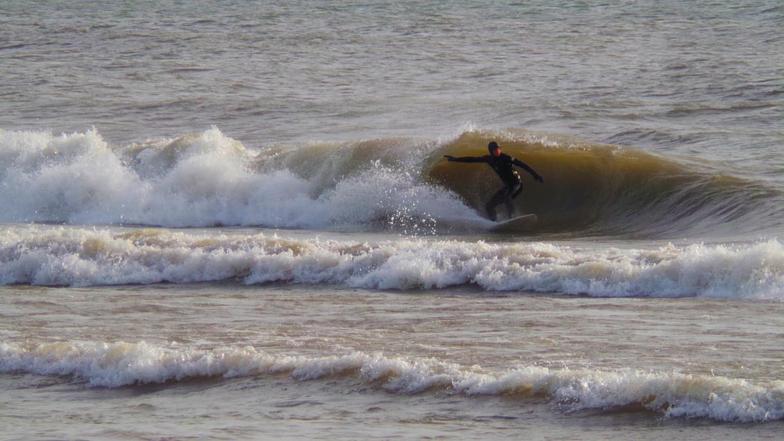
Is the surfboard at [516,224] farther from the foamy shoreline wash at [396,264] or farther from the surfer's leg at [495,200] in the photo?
the foamy shoreline wash at [396,264]

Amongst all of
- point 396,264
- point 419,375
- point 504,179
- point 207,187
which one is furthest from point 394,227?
point 419,375

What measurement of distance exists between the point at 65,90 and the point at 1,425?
23.1 m

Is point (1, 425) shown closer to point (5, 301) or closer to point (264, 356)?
point (264, 356)

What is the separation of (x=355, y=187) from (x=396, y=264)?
22.9 ft

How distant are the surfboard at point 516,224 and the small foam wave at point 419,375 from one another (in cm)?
834

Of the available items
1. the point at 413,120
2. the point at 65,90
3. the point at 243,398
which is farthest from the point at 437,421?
the point at 65,90

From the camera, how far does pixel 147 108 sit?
2769cm

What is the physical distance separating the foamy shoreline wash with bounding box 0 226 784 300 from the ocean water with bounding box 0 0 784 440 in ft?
0.12

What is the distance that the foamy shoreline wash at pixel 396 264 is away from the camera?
11.5 m

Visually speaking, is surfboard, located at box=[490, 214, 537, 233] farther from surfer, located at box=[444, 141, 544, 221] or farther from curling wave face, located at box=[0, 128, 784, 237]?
surfer, located at box=[444, 141, 544, 221]

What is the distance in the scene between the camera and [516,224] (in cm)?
1781

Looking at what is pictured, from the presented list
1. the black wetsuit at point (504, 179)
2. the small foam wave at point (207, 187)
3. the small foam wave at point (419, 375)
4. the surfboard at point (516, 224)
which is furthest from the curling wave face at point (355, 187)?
the small foam wave at point (419, 375)

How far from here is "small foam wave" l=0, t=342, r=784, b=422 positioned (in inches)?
303

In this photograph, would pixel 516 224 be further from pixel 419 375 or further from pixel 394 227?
pixel 419 375
